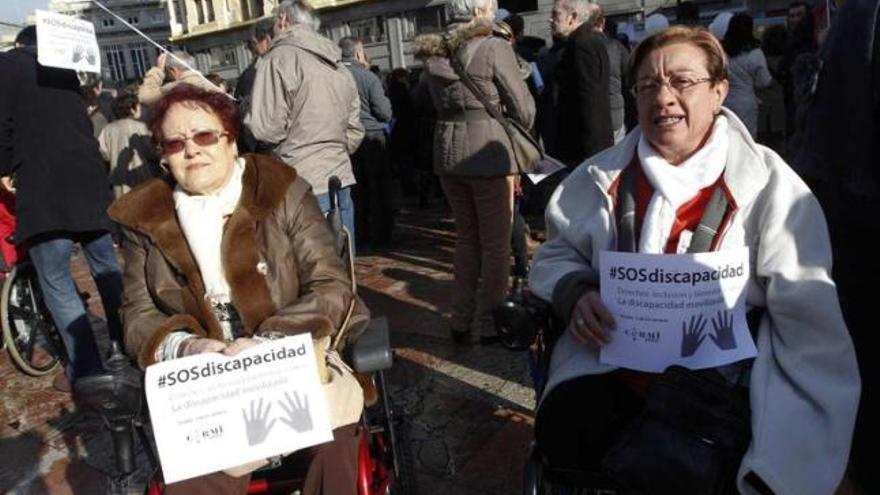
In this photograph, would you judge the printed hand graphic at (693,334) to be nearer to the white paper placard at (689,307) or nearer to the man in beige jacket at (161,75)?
the white paper placard at (689,307)

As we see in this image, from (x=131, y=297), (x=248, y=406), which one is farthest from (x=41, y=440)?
(x=248, y=406)

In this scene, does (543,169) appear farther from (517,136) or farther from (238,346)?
(238,346)

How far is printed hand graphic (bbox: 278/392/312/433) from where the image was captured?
1.92 metres

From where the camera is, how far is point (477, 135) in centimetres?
362

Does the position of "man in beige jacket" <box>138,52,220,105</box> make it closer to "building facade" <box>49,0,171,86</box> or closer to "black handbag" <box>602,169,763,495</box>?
"black handbag" <box>602,169,763,495</box>

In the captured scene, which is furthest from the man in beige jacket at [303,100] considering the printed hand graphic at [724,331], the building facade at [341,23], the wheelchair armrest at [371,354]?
the building facade at [341,23]

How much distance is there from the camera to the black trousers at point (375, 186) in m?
6.38

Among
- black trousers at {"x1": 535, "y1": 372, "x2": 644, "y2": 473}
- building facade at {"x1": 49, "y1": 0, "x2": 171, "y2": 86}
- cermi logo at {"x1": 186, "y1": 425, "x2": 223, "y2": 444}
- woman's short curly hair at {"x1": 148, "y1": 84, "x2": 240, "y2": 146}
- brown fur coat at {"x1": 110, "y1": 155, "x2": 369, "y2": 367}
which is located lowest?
black trousers at {"x1": 535, "y1": 372, "x2": 644, "y2": 473}

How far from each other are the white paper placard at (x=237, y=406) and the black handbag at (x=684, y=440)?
80 cm

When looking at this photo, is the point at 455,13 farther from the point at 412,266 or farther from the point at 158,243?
the point at 412,266

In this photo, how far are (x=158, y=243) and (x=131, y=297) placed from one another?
0.22 metres

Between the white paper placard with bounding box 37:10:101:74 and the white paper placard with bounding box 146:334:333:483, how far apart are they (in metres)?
2.19

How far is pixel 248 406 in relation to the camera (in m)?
1.91

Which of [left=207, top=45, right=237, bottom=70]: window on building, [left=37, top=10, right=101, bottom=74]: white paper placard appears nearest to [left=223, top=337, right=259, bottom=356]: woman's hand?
[left=37, top=10, right=101, bottom=74]: white paper placard
